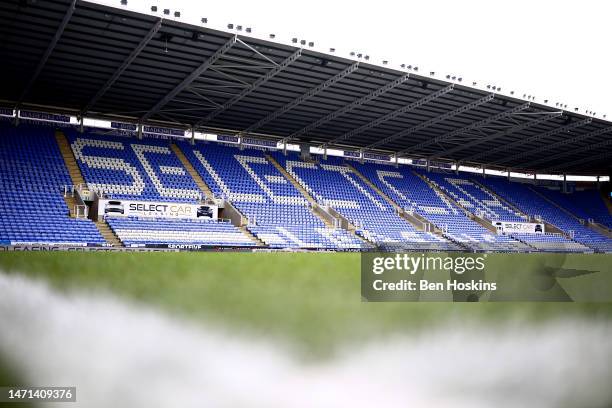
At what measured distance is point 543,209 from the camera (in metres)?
36.7

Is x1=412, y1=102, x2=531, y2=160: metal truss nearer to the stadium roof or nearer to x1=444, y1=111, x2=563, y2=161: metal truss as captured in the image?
the stadium roof

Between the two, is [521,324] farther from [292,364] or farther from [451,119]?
[451,119]

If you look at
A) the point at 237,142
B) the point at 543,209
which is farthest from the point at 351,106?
the point at 543,209

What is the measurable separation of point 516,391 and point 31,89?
21.8 metres

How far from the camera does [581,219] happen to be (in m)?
37.8

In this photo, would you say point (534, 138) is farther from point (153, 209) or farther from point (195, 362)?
point (195, 362)

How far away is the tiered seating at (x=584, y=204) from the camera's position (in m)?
38.4

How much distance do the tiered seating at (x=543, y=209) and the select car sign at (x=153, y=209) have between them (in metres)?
21.8

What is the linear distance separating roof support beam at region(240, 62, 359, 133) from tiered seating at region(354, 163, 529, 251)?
25.7 ft

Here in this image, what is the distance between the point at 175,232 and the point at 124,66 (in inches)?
242

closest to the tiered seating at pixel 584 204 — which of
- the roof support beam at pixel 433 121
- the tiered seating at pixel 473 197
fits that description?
the tiered seating at pixel 473 197

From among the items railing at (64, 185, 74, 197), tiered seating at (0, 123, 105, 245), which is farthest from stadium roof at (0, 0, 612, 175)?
railing at (64, 185, 74, 197)

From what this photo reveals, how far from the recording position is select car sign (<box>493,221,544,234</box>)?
31.8 metres

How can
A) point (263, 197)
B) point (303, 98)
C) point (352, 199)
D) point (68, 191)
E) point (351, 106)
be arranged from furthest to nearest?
point (352, 199) → point (263, 197) → point (351, 106) → point (303, 98) → point (68, 191)
